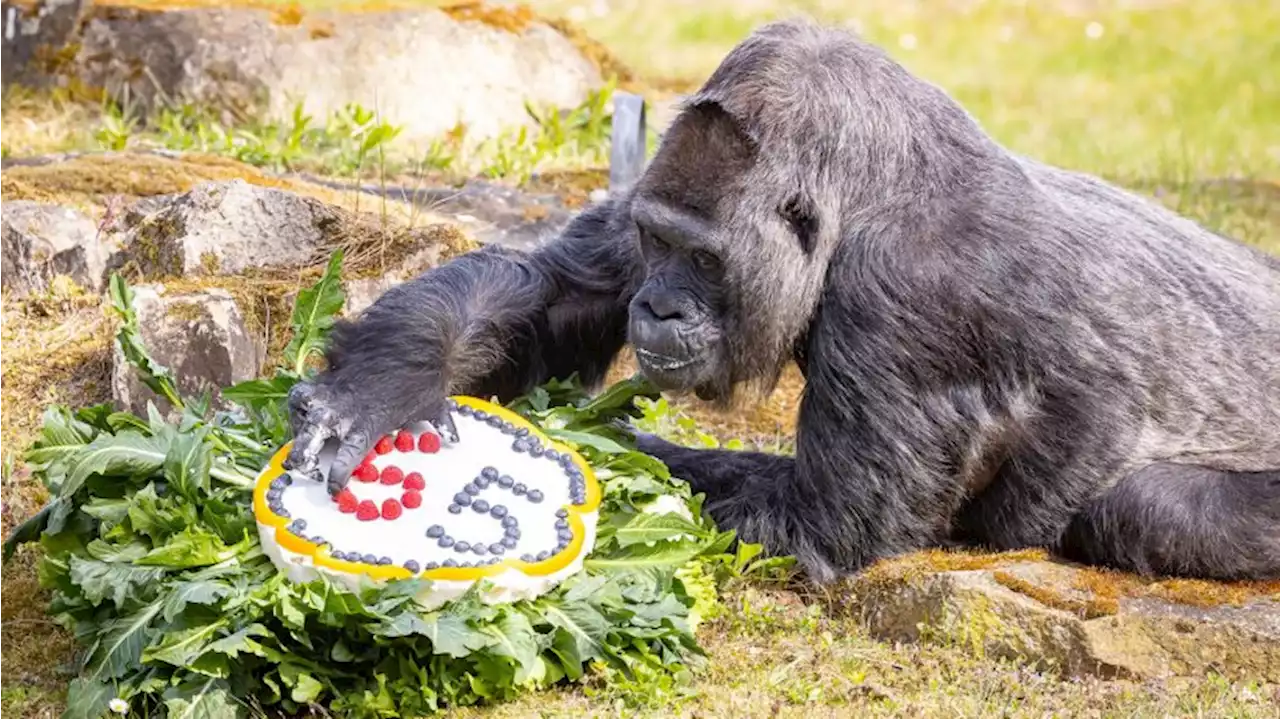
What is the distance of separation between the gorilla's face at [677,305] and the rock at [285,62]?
5004 mm

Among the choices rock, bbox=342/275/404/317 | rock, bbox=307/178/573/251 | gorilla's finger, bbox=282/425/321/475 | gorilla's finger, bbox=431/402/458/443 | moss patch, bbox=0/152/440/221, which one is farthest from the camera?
rock, bbox=307/178/573/251

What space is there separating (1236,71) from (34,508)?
13.8 meters

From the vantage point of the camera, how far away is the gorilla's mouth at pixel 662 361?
17.6 feet

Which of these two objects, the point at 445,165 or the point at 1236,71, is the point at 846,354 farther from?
the point at 1236,71

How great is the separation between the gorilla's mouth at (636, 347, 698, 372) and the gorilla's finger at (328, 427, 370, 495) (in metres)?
0.88

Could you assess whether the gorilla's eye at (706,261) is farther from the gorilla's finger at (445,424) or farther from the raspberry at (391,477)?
the raspberry at (391,477)

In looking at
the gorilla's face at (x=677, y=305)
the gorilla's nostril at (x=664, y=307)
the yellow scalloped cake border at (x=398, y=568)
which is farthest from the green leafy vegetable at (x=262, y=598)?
the gorilla's nostril at (x=664, y=307)

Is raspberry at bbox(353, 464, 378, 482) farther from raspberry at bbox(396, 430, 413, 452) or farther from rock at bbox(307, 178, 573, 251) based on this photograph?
rock at bbox(307, 178, 573, 251)

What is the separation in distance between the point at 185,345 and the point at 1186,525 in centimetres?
355

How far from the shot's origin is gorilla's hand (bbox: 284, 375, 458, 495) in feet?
16.4

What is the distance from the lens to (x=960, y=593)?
208 inches

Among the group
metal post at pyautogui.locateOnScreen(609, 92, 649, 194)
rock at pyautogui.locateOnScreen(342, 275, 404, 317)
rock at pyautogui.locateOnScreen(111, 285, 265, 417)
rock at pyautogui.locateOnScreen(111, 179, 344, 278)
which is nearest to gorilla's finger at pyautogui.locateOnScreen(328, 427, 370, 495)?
rock at pyautogui.locateOnScreen(111, 285, 265, 417)

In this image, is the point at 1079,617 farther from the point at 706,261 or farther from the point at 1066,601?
the point at 706,261

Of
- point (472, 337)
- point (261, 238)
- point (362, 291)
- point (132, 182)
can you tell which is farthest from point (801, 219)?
point (132, 182)
